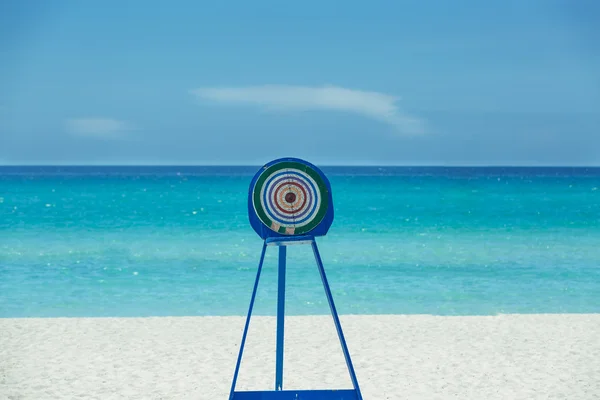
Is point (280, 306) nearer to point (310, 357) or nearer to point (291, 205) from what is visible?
point (291, 205)

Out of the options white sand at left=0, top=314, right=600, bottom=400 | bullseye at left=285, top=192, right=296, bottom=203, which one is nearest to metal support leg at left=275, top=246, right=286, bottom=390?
bullseye at left=285, top=192, right=296, bottom=203

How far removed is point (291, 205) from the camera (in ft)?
12.9

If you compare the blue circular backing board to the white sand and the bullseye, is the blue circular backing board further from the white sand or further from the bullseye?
the white sand

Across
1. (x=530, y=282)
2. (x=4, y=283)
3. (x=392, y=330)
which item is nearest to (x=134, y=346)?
(x=392, y=330)

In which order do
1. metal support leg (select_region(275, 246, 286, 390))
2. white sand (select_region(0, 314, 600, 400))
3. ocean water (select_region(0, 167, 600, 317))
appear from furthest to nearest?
1. ocean water (select_region(0, 167, 600, 317))
2. white sand (select_region(0, 314, 600, 400))
3. metal support leg (select_region(275, 246, 286, 390))

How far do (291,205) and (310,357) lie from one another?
2.49 m

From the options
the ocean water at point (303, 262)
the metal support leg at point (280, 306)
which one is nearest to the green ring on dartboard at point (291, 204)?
the metal support leg at point (280, 306)

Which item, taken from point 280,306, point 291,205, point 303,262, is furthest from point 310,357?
point 303,262

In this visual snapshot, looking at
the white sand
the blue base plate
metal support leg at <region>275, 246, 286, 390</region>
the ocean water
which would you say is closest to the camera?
the blue base plate

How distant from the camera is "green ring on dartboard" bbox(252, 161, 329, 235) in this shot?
393cm

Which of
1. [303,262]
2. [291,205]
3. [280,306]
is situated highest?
[291,205]

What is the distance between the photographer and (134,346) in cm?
652

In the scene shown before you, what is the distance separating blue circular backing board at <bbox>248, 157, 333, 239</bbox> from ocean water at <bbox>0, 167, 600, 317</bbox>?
5.76 m

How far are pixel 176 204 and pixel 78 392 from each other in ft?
97.4
